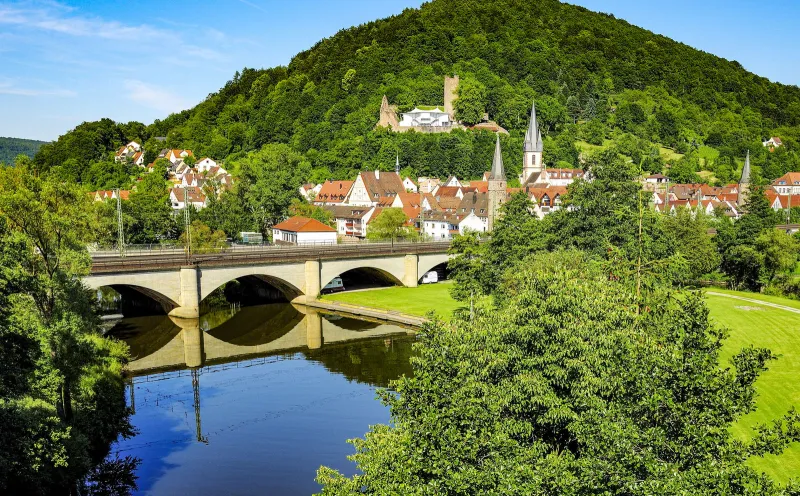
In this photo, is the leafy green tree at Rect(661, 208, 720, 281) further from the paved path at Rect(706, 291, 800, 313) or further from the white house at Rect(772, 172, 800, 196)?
the white house at Rect(772, 172, 800, 196)

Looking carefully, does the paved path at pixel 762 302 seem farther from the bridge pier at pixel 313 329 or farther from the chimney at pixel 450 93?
the chimney at pixel 450 93

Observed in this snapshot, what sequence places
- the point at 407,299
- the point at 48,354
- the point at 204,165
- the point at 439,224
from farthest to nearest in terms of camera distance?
the point at 204,165, the point at 439,224, the point at 407,299, the point at 48,354

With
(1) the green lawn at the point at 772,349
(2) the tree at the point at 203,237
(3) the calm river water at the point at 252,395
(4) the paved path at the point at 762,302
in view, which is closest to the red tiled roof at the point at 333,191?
(2) the tree at the point at 203,237

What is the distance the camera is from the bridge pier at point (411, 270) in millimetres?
73562

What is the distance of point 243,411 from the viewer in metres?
37.2

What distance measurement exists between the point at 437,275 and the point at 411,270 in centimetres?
729

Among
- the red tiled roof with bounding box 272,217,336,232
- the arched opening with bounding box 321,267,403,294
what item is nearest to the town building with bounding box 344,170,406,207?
the red tiled roof with bounding box 272,217,336,232

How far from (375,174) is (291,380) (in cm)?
9343

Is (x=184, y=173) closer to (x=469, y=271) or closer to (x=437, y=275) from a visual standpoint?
(x=437, y=275)

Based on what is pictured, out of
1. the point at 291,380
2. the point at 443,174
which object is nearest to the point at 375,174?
the point at 443,174

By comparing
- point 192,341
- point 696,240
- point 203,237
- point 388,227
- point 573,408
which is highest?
point 388,227

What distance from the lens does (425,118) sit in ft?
594

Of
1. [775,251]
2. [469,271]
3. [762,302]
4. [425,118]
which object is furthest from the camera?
[425,118]

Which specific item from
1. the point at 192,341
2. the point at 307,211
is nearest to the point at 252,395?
the point at 192,341
